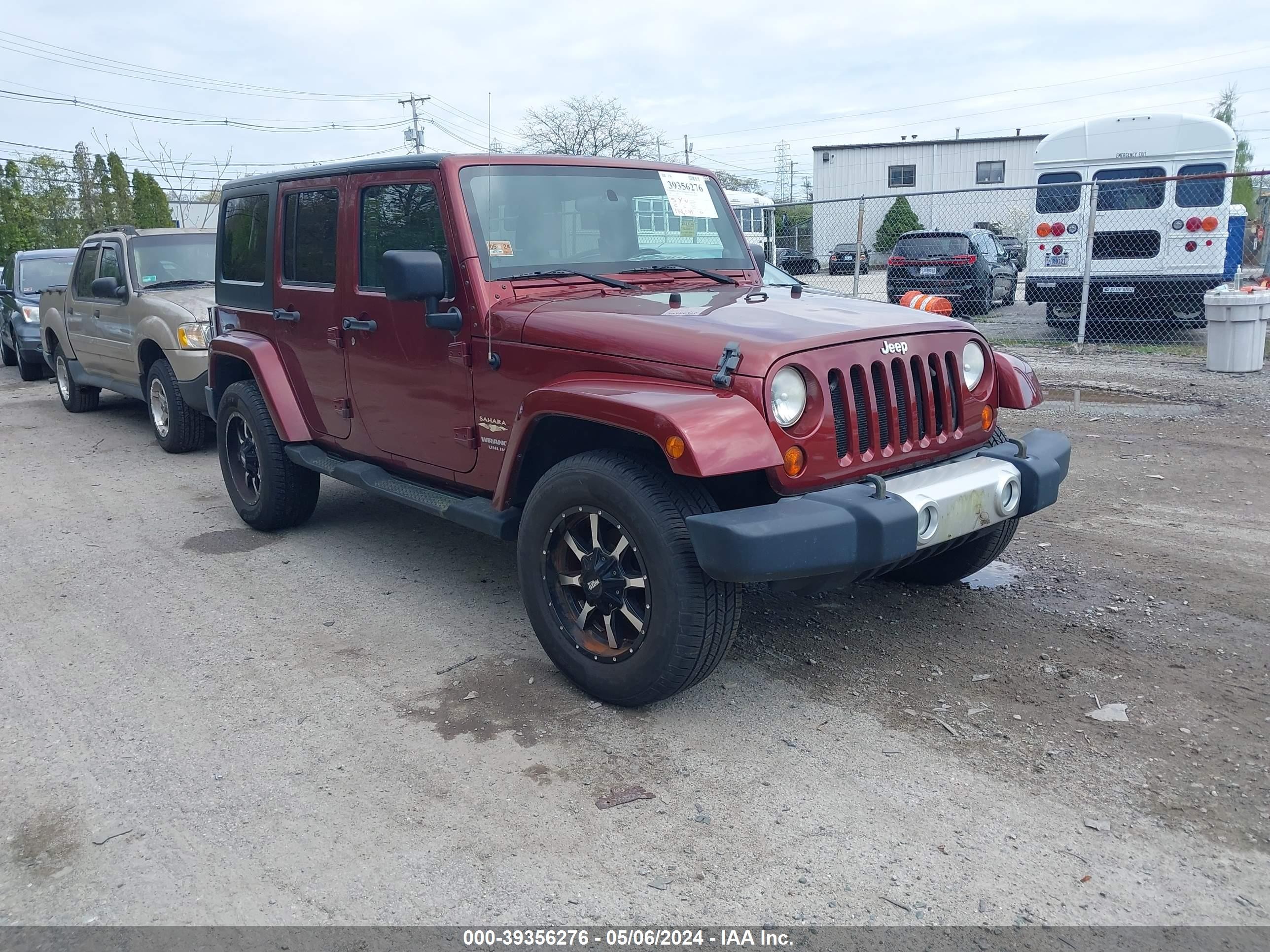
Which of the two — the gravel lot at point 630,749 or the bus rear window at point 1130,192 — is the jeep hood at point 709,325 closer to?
the gravel lot at point 630,749

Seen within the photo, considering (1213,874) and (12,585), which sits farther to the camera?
(12,585)

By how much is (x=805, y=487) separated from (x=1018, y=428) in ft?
19.3

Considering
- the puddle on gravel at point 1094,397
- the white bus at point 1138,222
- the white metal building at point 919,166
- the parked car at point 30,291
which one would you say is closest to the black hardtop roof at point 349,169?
the puddle on gravel at point 1094,397

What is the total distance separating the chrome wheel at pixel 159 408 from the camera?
8289 millimetres

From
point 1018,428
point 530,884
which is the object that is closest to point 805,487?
point 530,884

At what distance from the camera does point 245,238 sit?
5801 mm

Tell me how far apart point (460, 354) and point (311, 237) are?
1545 millimetres

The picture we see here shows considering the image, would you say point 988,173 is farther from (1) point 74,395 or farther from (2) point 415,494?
(2) point 415,494

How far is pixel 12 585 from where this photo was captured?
5.22m

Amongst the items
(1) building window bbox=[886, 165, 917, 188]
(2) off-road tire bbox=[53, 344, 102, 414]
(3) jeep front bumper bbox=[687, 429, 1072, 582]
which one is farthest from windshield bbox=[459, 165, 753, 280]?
(1) building window bbox=[886, 165, 917, 188]

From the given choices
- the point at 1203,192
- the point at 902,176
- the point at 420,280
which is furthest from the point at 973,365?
the point at 902,176

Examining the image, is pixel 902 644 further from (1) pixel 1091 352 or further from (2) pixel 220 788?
(1) pixel 1091 352

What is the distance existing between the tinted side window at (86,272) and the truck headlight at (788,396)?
820 centimetres

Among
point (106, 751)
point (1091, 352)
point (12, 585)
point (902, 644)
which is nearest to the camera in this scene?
point (106, 751)
